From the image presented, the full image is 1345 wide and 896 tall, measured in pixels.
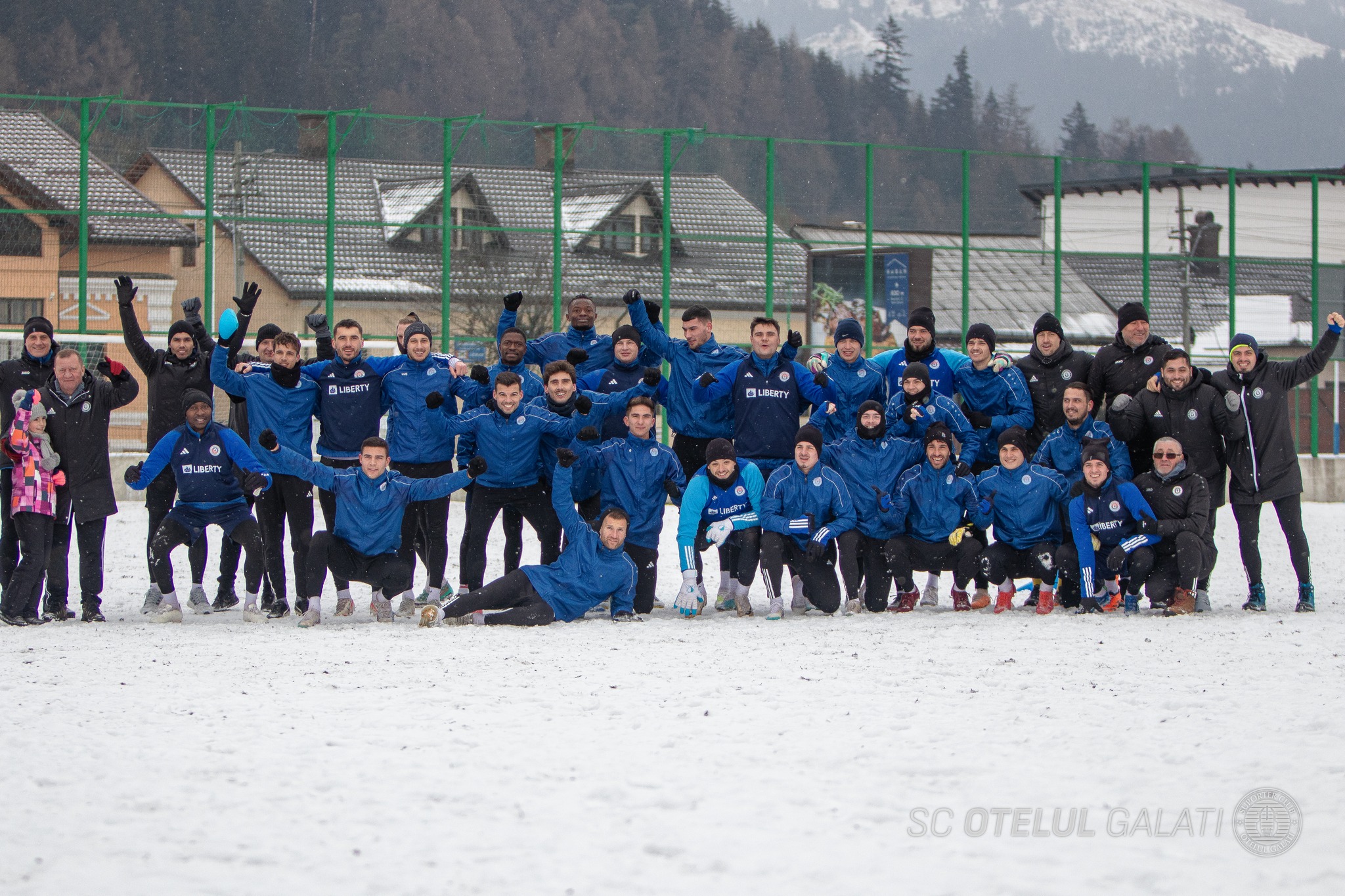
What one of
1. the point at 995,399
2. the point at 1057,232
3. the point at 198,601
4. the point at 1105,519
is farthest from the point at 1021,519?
the point at 1057,232

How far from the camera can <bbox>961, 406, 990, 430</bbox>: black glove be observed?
878 centimetres

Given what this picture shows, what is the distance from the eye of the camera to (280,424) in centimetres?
827

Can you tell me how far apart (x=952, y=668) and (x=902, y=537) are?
2398 mm

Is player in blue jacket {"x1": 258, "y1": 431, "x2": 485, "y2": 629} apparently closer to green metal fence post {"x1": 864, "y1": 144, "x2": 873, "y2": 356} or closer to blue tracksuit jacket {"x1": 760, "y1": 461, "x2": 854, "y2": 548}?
blue tracksuit jacket {"x1": 760, "y1": 461, "x2": 854, "y2": 548}

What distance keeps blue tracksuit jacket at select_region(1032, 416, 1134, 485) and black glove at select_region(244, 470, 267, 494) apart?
4519 mm

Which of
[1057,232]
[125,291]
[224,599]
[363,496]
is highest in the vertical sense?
[1057,232]

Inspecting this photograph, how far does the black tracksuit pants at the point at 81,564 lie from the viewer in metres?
7.81

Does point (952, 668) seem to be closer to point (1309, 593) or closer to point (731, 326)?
point (1309, 593)

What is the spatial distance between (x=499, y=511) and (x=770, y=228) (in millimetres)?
9254

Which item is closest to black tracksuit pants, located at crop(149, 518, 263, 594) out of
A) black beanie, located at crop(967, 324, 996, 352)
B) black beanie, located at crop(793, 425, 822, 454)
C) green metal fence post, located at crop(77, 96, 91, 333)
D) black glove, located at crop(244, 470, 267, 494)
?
black glove, located at crop(244, 470, 267, 494)

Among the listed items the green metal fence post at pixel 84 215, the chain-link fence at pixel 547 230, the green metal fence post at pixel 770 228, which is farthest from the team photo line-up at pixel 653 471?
the green metal fence post at pixel 770 228

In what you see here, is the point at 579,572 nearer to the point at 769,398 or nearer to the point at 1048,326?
the point at 769,398
